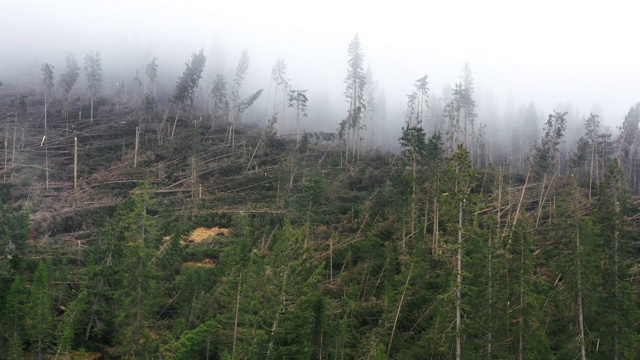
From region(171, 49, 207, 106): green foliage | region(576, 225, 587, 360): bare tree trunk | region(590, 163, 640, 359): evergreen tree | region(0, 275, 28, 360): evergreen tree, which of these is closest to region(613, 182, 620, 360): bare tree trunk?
region(590, 163, 640, 359): evergreen tree

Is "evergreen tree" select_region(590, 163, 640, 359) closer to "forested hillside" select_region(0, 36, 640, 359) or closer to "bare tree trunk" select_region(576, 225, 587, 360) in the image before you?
"forested hillside" select_region(0, 36, 640, 359)

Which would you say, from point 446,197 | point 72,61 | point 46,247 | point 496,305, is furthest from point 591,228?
point 72,61

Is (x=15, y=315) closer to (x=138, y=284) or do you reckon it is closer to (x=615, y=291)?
(x=138, y=284)

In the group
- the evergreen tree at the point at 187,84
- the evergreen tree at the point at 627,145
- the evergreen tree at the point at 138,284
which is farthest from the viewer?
the evergreen tree at the point at 187,84

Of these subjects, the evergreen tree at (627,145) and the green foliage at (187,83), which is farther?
the green foliage at (187,83)

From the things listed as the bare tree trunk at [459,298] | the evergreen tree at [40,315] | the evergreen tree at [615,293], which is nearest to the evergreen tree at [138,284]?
the evergreen tree at [40,315]

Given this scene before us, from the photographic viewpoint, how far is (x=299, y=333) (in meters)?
20.8

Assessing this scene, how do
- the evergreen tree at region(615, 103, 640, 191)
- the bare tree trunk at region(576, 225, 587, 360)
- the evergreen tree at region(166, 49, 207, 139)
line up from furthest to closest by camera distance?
the evergreen tree at region(166, 49, 207, 139) → the evergreen tree at region(615, 103, 640, 191) → the bare tree trunk at region(576, 225, 587, 360)

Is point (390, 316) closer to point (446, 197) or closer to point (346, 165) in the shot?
point (446, 197)

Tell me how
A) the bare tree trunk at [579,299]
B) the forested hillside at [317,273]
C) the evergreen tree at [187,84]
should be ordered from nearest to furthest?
the forested hillside at [317,273], the bare tree trunk at [579,299], the evergreen tree at [187,84]

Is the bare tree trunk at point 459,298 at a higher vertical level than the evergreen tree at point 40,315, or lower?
higher

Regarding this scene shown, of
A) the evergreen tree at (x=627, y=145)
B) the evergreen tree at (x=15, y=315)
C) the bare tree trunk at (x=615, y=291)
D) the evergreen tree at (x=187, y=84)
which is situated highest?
the evergreen tree at (x=187, y=84)

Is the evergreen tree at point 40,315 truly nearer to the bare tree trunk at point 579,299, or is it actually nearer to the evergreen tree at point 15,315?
the evergreen tree at point 15,315

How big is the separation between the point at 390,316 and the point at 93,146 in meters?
55.9
